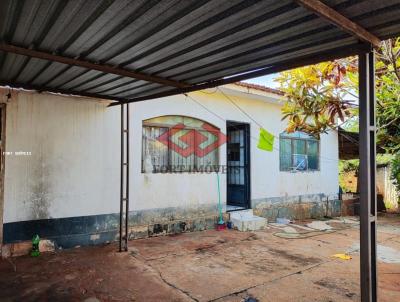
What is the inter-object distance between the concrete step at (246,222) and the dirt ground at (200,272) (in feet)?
2.76

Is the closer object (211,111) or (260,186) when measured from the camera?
(211,111)

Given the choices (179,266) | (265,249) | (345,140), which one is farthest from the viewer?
(345,140)

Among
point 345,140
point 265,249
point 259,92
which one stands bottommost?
point 265,249

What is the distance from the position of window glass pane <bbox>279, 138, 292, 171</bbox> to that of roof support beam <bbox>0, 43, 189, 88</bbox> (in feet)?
18.7

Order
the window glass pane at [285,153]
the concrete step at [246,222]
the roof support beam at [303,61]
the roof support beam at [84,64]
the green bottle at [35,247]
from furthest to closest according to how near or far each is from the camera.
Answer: the window glass pane at [285,153], the concrete step at [246,222], the green bottle at [35,247], the roof support beam at [84,64], the roof support beam at [303,61]

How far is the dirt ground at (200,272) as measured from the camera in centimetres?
366

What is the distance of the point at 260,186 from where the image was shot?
334 inches

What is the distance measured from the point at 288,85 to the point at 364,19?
7.83ft

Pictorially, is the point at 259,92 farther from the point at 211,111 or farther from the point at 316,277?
the point at 316,277

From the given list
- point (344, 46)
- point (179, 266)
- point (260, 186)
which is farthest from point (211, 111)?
point (344, 46)

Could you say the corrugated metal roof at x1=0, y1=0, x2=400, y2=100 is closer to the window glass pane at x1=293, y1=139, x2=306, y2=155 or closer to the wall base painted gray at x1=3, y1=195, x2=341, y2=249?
the wall base painted gray at x1=3, y1=195, x2=341, y2=249
